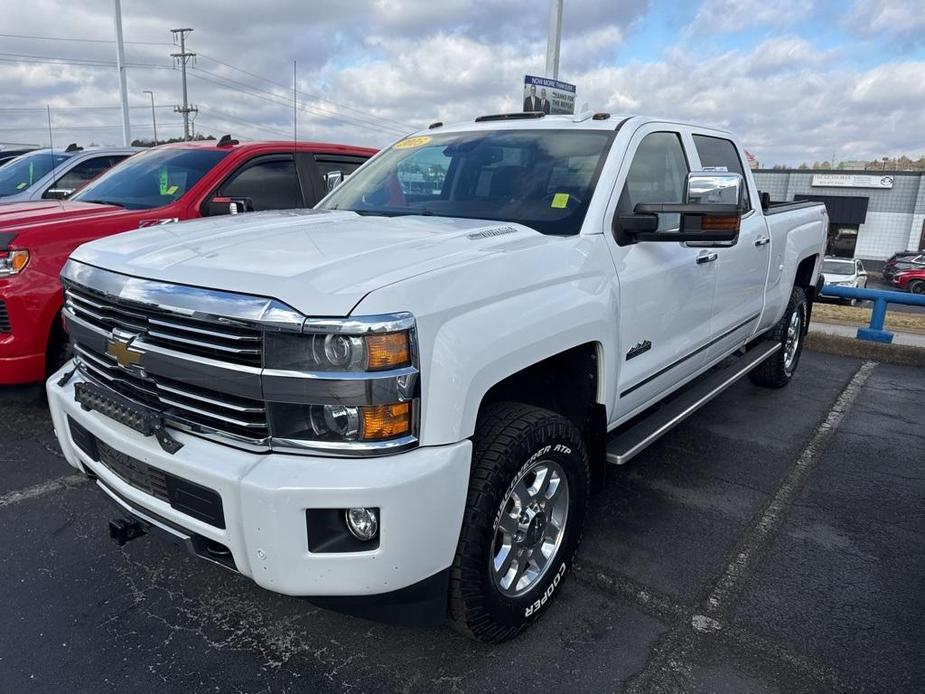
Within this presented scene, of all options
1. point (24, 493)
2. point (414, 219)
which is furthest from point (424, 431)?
point (24, 493)

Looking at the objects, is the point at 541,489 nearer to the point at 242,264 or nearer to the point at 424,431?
the point at 424,431

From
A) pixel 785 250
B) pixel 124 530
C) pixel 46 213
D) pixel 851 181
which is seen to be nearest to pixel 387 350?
pixel 124 530

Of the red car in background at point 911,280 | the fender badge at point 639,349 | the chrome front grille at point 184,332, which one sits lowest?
the red car in background at point 911,280

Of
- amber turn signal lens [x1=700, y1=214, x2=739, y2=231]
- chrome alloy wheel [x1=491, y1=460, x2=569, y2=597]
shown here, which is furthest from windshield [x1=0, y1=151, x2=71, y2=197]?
amber turn signal lens [x1=700, y1=214, x2=739, y2=231]

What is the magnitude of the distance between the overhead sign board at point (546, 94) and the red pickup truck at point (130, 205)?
4.81 meters

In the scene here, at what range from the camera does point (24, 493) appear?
3732mm

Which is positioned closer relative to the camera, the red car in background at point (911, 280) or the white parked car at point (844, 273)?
the white parked car at point (844, 273)

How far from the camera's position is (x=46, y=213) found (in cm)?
467

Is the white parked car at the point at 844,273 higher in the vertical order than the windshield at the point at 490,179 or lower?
lower

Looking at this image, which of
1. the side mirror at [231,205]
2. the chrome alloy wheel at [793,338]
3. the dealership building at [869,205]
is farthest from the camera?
the dealership building at [869,205]

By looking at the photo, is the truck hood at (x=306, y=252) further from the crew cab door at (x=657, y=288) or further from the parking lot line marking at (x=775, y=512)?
the parking lot line marking at (x=775, y=512)

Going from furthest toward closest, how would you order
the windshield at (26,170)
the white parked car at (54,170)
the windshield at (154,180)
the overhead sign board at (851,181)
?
the overhead sign board at (851,181), the windshield at (26,170), the white parked car at (54,170), the windshield at (154,180)

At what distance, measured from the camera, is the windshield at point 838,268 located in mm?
23266

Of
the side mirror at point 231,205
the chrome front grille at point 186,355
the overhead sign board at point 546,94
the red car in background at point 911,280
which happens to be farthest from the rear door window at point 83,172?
the red car in background at point 911,280
